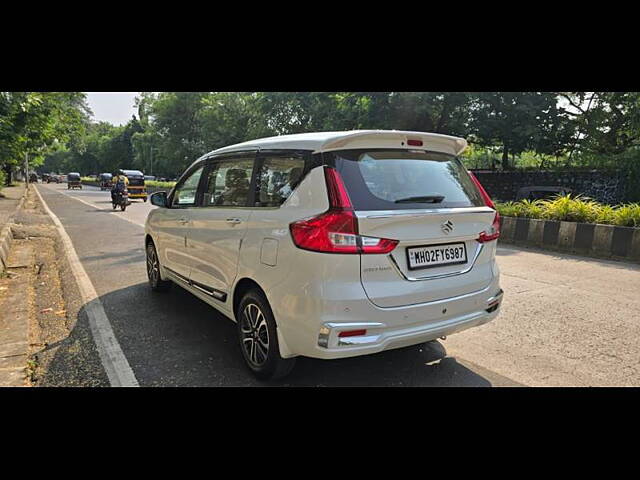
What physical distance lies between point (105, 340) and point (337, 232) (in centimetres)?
280

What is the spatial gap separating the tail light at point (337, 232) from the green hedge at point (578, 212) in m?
7.49

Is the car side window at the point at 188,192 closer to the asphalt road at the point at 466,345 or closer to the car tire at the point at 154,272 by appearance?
the car tire at the point at 154,272

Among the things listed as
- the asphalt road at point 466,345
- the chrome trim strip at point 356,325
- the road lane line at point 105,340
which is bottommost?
the road lane line at point 105,340

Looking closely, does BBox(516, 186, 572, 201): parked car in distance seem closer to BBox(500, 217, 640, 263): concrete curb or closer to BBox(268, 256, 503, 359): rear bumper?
BBox(500, 217, 640, 263): concrete curb

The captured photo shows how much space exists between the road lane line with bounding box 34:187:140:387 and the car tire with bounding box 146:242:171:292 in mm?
688

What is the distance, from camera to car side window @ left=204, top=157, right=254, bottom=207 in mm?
3604

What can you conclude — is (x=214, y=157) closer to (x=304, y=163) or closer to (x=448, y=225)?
(x=304, y=163)

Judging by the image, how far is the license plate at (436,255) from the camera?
2.87 m

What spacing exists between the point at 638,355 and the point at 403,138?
2887 mm

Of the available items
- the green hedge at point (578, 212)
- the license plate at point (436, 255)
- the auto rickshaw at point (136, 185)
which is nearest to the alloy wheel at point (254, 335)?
the license plate at point (436, 255)

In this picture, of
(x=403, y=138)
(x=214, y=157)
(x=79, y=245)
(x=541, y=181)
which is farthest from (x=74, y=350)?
(x=541, y=181)

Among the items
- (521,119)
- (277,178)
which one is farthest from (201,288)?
(521,119)

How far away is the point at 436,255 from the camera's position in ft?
9.81

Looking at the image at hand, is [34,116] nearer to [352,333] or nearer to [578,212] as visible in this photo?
[352,333]
